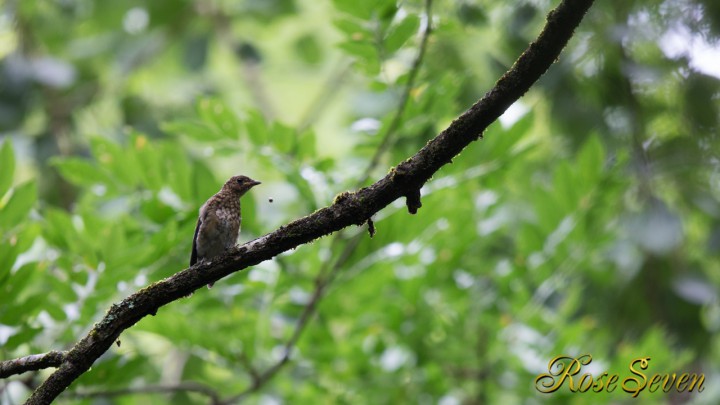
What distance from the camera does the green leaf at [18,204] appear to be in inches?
143

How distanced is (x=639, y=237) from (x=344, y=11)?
2.13m

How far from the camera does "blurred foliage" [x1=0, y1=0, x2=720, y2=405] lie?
3.86 metres

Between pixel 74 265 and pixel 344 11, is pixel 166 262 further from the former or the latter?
pixel 344 11

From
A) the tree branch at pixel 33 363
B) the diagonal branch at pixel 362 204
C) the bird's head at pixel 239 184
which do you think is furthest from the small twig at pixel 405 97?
the tree branch at pixel 33 363

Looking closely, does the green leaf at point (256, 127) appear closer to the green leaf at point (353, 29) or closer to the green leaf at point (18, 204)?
the green leaf at point (353, 29)

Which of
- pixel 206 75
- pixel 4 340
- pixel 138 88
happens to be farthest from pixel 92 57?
pixel 4 340

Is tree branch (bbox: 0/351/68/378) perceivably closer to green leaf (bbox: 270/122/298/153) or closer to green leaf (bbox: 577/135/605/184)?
green leaf (bbox: 270/122/298/153)

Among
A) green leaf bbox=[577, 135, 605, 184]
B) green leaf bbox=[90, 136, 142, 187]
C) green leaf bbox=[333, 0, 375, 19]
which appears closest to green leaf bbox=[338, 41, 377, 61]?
Answer: green leaf bbox=[333, 0, 375, 19]

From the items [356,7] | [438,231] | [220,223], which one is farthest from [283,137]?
[438,231]

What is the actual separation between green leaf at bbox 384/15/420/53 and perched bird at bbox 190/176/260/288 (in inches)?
35.5

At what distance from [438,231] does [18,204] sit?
2.23m

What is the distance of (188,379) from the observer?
5.71 meters

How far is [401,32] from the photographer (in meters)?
3.71

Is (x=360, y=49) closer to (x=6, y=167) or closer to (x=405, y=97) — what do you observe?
(x=405, y=97)
